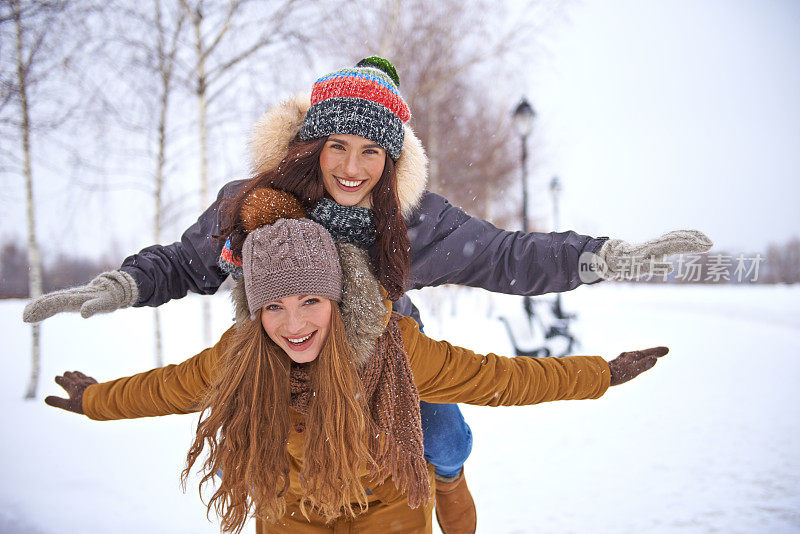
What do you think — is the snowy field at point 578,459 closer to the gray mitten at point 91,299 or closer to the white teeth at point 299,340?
the gray mitten at point 91,299

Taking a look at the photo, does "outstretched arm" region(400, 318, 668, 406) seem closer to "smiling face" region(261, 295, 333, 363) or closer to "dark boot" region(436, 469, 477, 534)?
"smiling face" region(261, 295, 333, 363)

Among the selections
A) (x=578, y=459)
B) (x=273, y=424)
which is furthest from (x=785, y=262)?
(x=273, y=424)

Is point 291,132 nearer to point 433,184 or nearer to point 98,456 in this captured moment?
point 98,456

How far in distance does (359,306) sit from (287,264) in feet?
0.87

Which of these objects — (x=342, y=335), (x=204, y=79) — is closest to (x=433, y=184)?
(x=204, y=79)

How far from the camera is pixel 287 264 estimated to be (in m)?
1.52

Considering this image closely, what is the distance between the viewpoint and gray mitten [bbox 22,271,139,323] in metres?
1.68

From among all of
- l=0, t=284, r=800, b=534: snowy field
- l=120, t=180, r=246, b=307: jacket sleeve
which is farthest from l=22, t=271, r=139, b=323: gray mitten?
l=0, t=284, r=800, b=534: snowy field

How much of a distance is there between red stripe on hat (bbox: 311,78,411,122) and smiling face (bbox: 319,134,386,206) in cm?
17

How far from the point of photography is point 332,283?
1.59m

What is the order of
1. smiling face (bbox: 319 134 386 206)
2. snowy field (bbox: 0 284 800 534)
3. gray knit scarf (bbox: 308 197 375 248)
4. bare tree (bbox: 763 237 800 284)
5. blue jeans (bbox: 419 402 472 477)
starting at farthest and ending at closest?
bare tree (bbox: 763 237 800 284), snowy field (bbox: 0 284 800 534), blue jeans (bbox: 419 402 472 477), smiling face (bbox: 319 134 386 206), gray knit scarf (bbox: 308 197 375 248)

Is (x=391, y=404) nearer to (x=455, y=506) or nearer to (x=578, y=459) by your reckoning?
(x=455, y=506)

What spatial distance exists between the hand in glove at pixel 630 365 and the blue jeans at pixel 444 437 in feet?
2.60

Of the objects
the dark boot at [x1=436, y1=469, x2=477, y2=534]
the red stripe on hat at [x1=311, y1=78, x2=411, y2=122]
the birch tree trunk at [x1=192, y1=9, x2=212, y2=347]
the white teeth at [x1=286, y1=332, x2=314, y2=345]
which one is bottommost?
the dark boot at [x1=436, y1=469, x2=477, y2=534]
